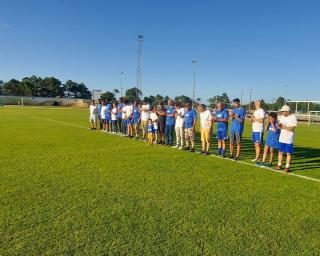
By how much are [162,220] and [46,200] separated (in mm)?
2149

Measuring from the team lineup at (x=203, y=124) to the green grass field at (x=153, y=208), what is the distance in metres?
0.95

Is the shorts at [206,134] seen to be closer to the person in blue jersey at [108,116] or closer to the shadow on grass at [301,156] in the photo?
the shadow on grass at [301,156]

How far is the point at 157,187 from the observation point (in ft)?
21.1

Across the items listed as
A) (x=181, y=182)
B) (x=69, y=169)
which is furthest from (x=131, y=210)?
(x=69, y=169)

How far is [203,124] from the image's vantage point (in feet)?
35.9

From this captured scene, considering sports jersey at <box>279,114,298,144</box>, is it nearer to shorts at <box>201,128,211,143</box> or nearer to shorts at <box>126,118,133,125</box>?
shorts at <box>201,128,211,143</box>

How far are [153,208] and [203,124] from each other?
614 cm

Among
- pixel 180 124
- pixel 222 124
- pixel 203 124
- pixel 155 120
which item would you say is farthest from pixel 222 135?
pixel 155 120

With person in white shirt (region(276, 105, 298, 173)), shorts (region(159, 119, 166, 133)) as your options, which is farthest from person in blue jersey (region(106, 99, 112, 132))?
person in white shirt (region(276, 105, 298, 173))

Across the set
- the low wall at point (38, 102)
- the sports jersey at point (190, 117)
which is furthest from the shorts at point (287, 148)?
the low wall at point (38, 102)

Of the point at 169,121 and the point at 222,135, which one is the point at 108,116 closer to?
the point at 169,121

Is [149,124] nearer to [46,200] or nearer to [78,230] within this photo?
[46,200]

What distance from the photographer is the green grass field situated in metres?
3.96

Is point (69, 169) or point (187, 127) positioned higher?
point (187, 127)
